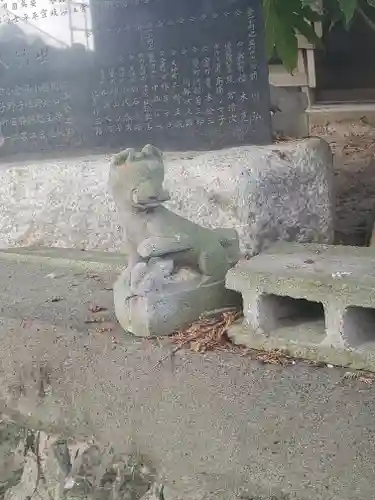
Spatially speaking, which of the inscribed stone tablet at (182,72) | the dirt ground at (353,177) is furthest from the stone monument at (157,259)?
the dirt ground at (353,177)

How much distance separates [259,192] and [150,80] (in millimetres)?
519

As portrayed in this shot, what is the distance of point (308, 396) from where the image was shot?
112cm

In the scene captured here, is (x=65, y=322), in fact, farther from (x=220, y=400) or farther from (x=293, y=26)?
(x=293, y=26)

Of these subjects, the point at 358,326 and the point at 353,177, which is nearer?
the point at 358,326

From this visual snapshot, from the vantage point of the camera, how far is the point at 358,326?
3.84 ft

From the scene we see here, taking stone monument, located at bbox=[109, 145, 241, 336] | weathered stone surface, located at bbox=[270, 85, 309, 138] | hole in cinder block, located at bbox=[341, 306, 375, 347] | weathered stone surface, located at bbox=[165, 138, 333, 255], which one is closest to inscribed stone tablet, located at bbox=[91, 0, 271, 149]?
weathered stone surface, located at bbox=[165, 138, 333, 255]

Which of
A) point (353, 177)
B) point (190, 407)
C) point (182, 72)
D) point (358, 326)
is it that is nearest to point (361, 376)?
point (358, 326)

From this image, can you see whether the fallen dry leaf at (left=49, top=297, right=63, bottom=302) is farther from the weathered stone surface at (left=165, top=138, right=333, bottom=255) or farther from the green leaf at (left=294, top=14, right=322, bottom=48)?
the green leaf at (left=294, top=14, right=322, bottom=48)

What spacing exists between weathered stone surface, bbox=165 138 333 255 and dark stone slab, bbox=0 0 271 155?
119 mm

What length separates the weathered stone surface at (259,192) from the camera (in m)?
1.75

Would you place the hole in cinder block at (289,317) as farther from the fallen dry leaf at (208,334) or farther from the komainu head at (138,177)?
the komainu head at (138,177)

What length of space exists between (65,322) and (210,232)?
1.26 feet

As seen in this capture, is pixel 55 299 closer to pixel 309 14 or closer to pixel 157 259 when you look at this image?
pixel 157 259

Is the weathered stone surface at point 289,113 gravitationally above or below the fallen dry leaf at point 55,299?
above
